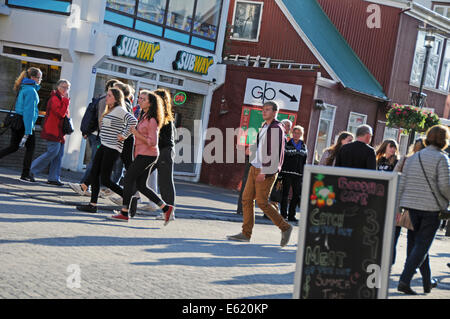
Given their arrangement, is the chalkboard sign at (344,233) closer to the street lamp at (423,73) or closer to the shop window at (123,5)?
the shop window at (123,5)

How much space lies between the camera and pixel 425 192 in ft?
27.0

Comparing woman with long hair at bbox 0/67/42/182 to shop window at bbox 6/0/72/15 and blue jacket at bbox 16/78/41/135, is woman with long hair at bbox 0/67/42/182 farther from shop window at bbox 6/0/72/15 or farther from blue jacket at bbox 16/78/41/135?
shop window at bbox 6/0/72/15

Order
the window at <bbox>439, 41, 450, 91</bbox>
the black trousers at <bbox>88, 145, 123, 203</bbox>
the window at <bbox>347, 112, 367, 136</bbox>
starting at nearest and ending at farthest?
the black trousers at <bbox>88, 145, 123, 203</bbox>
the window at <bbox>347, 112, 367, 136</bbox>
the window at <bbox>439, 41, 450, 91</bbox>

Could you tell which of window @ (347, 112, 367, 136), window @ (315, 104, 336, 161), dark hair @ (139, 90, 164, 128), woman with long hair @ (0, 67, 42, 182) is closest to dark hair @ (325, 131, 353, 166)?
dark hair @ (139, 90, 164, 128)

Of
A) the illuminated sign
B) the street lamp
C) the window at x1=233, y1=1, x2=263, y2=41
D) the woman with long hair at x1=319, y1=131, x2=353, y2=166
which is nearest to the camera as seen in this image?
the woman with long hair at x1=319, y1=131, x2=353, y2=166

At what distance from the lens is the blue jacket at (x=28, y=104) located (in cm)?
1312

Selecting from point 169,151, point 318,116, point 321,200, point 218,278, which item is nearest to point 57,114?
point 169,151

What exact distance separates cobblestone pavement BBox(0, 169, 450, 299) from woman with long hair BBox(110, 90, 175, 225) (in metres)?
0.40

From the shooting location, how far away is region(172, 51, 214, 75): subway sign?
2011 centimetres

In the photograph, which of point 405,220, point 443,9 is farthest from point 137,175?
point 443,9

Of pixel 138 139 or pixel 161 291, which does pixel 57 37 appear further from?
pixel 161 291

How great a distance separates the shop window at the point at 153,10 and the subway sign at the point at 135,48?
677mm

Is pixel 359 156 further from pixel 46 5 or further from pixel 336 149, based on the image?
pixel 46 5
